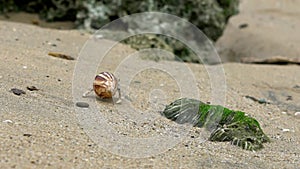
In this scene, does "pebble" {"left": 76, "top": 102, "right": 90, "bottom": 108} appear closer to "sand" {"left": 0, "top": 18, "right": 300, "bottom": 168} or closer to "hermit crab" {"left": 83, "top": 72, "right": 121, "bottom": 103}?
"sand" {"left": 0, "top": 18, "right": 300, "bottom": 168}

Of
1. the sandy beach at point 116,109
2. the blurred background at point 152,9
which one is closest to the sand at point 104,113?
the sandy beach at point 116,109

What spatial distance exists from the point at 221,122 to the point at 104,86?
782mm

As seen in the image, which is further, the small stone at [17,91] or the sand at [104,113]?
the small stone at [17,91]

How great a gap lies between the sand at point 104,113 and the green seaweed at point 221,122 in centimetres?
6

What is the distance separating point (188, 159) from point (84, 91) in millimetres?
1152

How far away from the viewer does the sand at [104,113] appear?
255 centimetres

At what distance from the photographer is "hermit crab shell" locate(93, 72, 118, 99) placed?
338cm

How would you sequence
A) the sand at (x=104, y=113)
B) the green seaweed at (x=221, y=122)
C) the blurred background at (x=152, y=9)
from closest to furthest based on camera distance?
1. the sand at (x=104, y=113)
2. the green seaweed at (x=221, y=122)
3. the blurred background at (x=152, y=9)

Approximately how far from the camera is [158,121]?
329 centimetres

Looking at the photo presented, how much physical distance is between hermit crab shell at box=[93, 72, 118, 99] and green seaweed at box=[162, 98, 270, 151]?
38 centimetres

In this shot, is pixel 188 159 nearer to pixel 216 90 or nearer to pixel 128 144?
pixel 128 144

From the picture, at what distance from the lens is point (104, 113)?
3225mm

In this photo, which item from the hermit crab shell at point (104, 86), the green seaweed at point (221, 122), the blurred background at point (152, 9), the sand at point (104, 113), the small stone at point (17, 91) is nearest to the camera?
the sand at point (104, 113)

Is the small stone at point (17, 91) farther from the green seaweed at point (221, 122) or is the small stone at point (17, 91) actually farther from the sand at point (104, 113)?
the green seaweed at point (221, 122)
